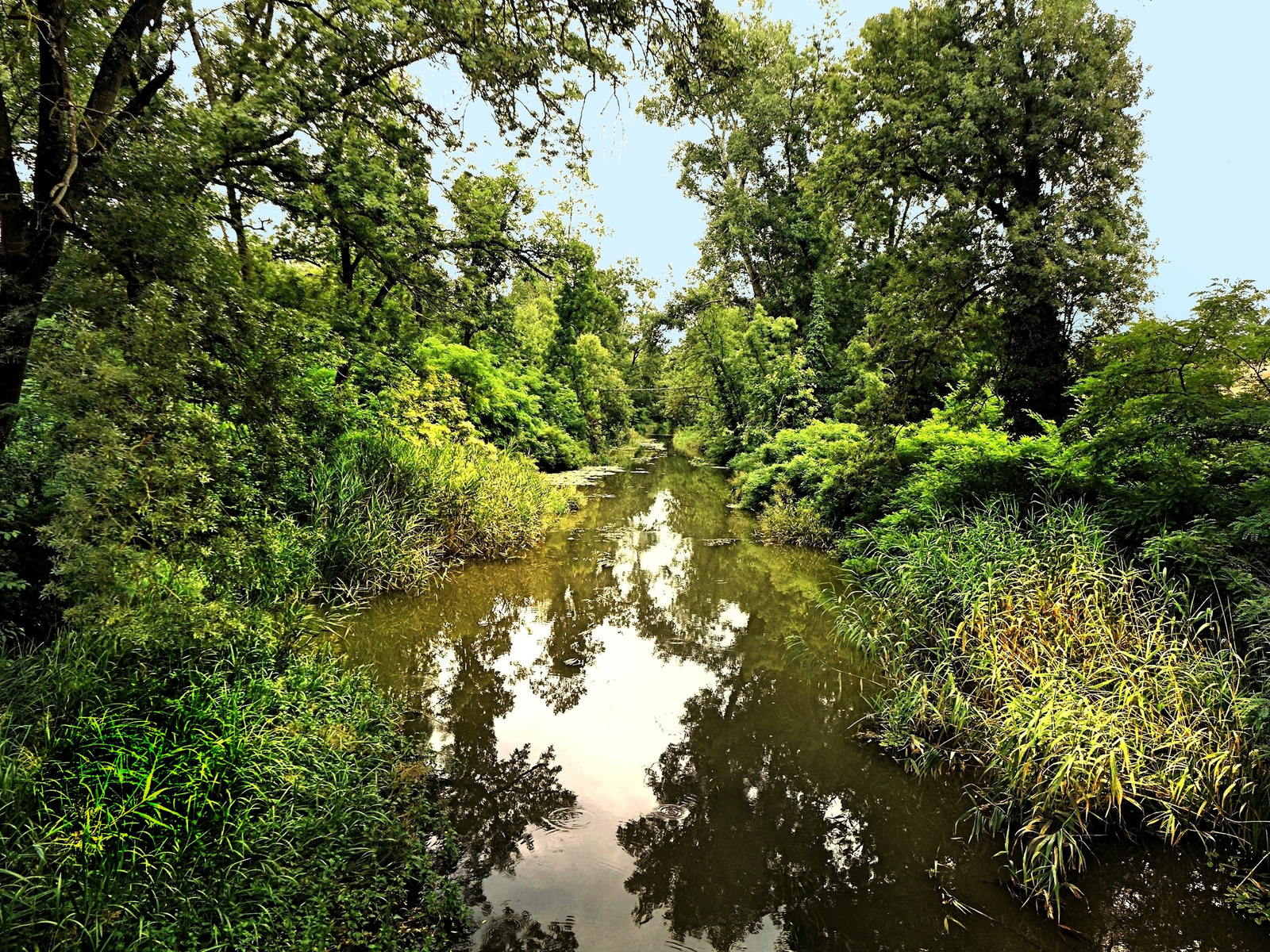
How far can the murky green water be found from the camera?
3.10m

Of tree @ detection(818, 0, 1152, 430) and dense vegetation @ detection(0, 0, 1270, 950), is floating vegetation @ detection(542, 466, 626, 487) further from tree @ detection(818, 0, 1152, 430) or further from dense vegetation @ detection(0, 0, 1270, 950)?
tree @ detection(818, 0, 1152, 430)

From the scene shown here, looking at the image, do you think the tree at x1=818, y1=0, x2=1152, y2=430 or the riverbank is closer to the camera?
the riverbank

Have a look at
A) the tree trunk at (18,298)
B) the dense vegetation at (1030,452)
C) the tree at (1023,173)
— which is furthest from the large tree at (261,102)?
the tree at (1023,173)

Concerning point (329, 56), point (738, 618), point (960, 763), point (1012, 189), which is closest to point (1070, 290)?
point (1012, 189)

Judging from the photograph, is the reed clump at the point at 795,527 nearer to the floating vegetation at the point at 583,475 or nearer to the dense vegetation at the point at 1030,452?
the dense vegetation at the point at 1030,452

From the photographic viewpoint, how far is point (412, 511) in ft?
29.9

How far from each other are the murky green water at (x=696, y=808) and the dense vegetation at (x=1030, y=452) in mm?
335

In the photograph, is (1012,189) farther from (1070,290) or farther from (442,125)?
(442,125)

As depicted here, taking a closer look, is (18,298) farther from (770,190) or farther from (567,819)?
(770,190)

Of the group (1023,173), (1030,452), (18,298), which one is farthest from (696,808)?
(1023,173)

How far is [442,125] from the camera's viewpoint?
627 centimetres

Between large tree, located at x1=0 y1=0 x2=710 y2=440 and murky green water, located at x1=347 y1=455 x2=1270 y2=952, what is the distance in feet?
12.9

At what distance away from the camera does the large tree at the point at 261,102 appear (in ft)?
10.3

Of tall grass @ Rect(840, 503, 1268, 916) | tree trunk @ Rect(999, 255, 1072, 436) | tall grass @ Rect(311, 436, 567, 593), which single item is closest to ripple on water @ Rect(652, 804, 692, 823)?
tall grass @ Rect(840, 503, 1268, 916)
